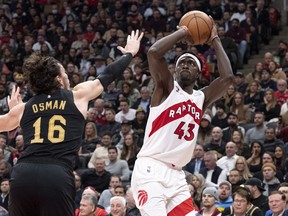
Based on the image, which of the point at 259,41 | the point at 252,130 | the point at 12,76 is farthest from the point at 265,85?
the point at 12,76

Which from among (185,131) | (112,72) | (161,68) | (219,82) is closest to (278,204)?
(219,82)

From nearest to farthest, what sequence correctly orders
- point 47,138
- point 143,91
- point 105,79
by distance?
point 47,138
point 105,79
point 143,91

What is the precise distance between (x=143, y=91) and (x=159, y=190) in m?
10.1

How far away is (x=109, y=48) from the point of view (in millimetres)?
21562

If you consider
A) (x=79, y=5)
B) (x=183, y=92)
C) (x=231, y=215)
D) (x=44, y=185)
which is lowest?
(x=231, y=215)

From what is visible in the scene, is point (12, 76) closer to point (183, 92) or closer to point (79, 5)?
point (79, 5)

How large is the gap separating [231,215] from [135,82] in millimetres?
7990

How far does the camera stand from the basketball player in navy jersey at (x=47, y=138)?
605 cm

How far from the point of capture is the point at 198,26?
315 inches

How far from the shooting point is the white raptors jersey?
7.41 m

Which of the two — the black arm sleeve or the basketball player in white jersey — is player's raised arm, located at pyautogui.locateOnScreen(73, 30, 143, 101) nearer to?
the black arm sleeve

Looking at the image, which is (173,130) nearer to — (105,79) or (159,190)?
(159,190)

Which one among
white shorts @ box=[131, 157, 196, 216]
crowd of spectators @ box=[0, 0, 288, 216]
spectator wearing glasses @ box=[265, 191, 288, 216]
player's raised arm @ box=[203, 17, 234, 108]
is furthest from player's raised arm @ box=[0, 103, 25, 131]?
spectator wearing glasses @ box=[265, 191, 288, 216]

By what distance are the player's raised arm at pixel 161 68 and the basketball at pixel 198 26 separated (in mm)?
411
